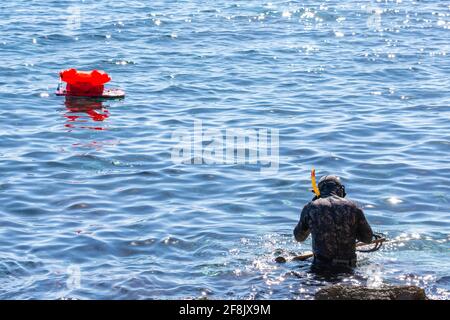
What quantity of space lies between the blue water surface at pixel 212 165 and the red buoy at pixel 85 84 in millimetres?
320

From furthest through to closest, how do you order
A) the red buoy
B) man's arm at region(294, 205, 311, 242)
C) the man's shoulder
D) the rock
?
the red buoy → man's arm at region(294, 205, 311, 242) → the man's shoulder → the rock

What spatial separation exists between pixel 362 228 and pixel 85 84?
1261cm

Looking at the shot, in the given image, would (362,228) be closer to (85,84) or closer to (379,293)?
(379,293)

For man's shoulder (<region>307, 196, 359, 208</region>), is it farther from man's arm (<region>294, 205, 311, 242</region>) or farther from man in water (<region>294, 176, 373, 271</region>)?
man's arm (<region>294, 205, 311, 242</region>)

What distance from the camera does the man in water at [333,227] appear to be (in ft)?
39.4

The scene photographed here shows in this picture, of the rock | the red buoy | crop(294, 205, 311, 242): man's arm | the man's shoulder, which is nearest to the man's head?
the man's shoulder

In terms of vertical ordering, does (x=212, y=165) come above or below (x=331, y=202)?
below

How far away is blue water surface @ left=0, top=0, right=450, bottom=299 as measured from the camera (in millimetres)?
12969

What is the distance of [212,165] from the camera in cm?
1816

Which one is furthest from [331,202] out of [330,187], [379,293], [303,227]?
[379,293]

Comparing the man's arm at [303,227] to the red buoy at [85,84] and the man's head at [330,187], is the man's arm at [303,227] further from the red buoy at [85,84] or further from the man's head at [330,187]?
the red buoy at [85,84]

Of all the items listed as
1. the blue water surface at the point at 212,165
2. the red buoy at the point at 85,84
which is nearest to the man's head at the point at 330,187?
the blue water surface at the point at 212,165

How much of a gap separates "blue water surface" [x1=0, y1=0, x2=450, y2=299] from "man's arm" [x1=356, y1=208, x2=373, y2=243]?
0.52m
